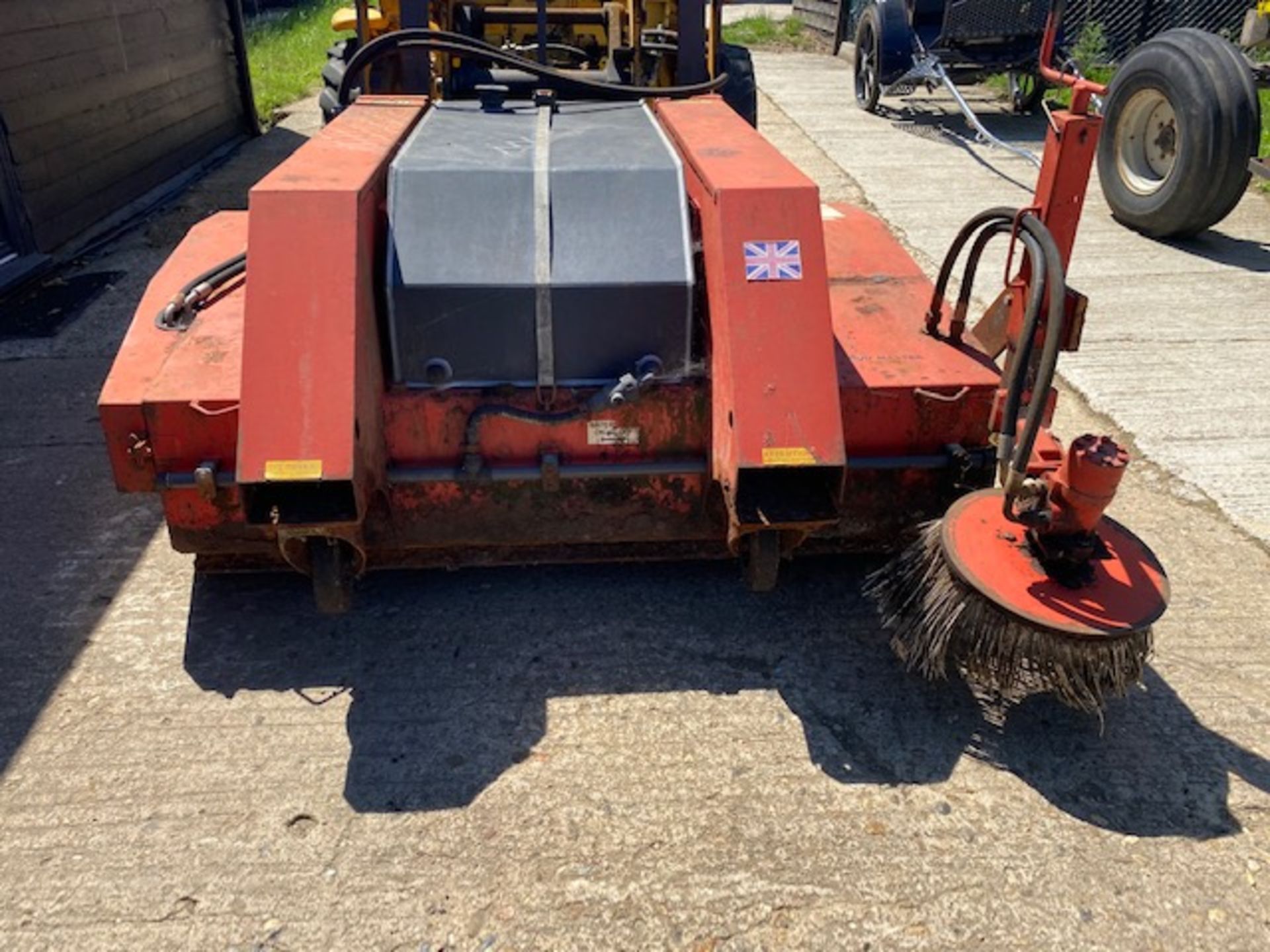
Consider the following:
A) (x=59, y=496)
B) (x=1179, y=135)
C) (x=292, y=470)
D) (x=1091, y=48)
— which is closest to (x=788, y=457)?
(x=292, y=470)

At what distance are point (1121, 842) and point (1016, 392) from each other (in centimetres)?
105

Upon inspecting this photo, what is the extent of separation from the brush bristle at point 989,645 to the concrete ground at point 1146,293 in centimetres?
144

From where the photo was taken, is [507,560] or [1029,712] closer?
[1029,712]

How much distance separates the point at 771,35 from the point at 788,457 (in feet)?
50.4

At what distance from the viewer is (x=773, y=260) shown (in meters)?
2.63

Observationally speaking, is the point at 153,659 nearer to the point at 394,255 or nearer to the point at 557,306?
the point at 394,255

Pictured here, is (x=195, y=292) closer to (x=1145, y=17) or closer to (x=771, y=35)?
(x=1145, y=17)

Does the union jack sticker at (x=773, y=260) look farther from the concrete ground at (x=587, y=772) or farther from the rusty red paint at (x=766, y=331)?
the concrete ground at (x=587, y=772)

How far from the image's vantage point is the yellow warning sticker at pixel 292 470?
2.38 meters

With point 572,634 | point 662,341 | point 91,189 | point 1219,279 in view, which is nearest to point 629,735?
point 572,634

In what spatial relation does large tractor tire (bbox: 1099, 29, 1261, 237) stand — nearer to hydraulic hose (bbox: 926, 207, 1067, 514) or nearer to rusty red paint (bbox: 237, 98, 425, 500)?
hydraulic hose (bbox: 926, 207, 1067, 514)

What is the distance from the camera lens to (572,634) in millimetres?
2982

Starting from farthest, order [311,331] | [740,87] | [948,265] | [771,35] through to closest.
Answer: [771,35] → [740,87] → [948,265] → [311,331]

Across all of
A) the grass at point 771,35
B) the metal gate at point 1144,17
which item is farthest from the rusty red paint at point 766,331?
the grass at point 771,35
